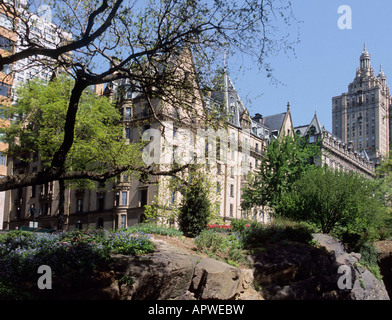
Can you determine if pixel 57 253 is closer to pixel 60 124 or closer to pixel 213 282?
pixel 213 282

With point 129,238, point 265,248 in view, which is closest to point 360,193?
point 265,248

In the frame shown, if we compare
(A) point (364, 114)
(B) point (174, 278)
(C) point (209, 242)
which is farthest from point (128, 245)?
(A) point (364, 114)

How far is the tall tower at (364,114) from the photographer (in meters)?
171

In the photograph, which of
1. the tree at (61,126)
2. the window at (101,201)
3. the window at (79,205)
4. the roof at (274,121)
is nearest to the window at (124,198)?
the window at (101,201)

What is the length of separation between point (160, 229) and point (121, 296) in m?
8.88

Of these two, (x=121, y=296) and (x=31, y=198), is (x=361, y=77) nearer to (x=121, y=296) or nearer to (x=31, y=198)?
(x=31, y=198)

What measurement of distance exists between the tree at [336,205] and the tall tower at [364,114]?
141m

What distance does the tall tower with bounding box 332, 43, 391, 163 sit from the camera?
6722 inches

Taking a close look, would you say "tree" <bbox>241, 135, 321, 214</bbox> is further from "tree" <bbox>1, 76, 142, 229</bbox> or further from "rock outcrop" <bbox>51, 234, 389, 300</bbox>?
"rock outcrop" <bbox>51, 234, 389, 300</bbox>

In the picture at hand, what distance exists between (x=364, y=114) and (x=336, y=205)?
159 metres

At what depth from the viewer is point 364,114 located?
177500 millimetres

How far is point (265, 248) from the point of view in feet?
69.9

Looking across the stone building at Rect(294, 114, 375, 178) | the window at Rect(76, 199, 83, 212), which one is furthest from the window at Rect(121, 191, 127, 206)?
the stone building at Rect(294, 114, 375, 178)

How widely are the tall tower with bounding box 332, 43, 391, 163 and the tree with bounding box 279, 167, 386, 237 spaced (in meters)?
141
